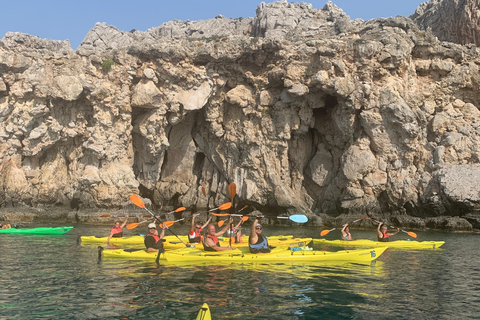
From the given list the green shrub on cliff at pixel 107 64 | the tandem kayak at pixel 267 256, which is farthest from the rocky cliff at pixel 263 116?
the tandem kayak at pixel 267 256

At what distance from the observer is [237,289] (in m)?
8.85

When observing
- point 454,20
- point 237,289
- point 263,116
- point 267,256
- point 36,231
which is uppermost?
point 454,20

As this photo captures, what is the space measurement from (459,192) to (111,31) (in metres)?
27.7

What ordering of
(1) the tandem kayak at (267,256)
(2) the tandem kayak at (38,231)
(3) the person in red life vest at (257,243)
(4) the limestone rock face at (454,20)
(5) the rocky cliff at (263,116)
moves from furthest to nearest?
(4) the limestone rock face at (454,20) → (5) the rocky cliff at (263,116) → (2) the tandem kayak at (38,231) → (3) the person in red life vest at (257,243) → (1) the tandem kayak at (267,256)

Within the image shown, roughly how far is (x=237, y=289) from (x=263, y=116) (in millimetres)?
20817

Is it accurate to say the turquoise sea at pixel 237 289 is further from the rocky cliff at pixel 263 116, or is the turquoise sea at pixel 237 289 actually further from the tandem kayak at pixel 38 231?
the rocky cliff at pixel 263 116

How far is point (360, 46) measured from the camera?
26.9 m

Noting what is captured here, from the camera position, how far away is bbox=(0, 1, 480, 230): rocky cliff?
87.4 ft

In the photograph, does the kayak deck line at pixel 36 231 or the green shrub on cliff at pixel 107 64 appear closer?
the kayak deck line at pixel 36 231

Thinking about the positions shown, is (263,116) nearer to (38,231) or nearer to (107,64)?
(107,64)

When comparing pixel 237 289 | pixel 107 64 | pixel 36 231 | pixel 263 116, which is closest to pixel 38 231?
pixel 36 231

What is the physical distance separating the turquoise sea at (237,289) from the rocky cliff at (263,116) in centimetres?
1418

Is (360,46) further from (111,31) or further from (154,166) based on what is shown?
(111,31)

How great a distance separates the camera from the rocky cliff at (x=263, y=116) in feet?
87.4
